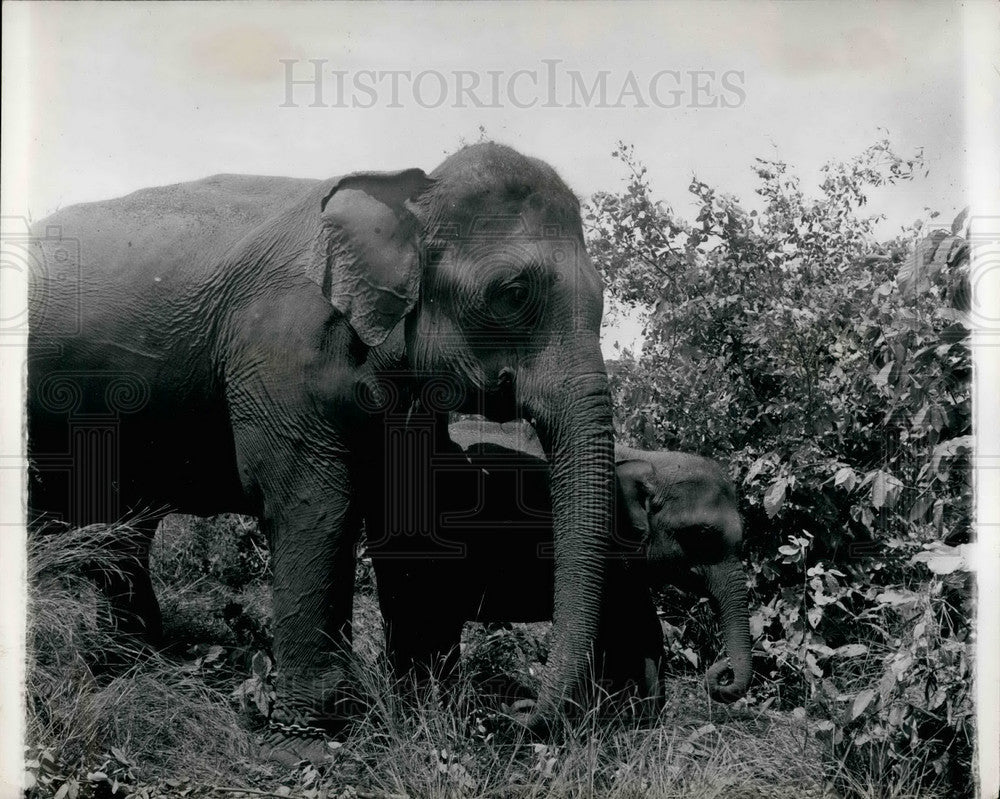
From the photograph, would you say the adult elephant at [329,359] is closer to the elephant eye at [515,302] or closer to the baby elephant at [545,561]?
the elephant eye at [515,302]

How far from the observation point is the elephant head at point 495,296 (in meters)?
6.57

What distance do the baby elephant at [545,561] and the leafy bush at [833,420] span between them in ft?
1.36

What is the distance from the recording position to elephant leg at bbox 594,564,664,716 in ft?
26.2

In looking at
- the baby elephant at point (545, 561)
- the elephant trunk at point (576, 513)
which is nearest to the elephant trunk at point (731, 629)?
the baby elephant at point (545, 561)

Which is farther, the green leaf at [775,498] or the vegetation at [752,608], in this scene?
the green leaf at [775,498]

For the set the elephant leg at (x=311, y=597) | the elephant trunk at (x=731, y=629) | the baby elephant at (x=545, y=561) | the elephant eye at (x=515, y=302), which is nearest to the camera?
the elephant eye at (x=515, y=302)

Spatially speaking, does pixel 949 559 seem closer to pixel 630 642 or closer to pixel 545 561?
pixel 630 642

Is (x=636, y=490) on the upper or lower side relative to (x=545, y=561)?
upper

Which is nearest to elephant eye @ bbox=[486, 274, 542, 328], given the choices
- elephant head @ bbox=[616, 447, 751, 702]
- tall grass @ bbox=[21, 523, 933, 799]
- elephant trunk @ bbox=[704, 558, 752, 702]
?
tall grass @ bbox=[21, 523, 933, 799]

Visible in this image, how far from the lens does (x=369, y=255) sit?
7074mm

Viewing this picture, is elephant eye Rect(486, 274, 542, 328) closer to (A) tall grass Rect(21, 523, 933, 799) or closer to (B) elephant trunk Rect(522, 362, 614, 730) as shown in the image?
(B) elephant trunk Rect(522, 362, 614, 730)

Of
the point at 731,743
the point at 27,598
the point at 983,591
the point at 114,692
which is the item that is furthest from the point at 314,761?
the point at 983,591

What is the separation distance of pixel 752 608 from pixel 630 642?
4.84ft

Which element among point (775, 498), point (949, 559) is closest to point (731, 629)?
point (775, 498)
